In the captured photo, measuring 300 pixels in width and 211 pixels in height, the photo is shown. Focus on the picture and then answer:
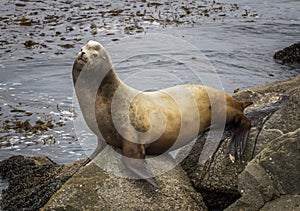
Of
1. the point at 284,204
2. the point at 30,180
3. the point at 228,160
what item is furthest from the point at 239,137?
the point at 30,180

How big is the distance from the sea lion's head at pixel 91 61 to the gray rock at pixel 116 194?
0.80 meters

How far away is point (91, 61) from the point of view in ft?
14.7

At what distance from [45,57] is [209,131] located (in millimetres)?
9149

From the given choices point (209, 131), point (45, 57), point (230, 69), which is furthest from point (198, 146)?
point (45, 57)

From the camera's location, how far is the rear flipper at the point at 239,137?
16.2 ft

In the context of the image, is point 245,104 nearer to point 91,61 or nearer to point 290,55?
point 91,61

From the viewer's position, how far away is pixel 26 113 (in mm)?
9500

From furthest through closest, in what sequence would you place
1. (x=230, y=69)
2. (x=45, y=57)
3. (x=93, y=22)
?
(x=93, y=22)
(x=45, y=57)
(x=230, y=69)

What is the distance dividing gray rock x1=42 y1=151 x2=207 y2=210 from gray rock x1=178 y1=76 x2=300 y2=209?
24 cm

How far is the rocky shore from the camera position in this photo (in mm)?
3963

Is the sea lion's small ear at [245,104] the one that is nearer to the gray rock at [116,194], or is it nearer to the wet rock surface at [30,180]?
the gray rock at [116,194]

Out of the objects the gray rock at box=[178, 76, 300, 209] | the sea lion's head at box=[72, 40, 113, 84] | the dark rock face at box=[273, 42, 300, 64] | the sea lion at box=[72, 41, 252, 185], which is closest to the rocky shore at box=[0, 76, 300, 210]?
the gray rock at box=[178, 76, 300, 209]

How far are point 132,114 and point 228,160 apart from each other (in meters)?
1.04

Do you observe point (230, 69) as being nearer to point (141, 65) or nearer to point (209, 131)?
point (141, 65)
